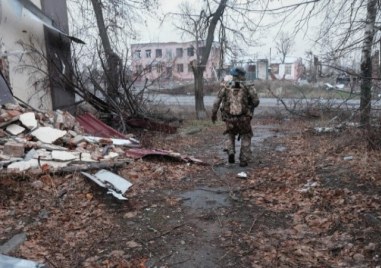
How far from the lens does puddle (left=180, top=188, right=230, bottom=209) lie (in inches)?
219

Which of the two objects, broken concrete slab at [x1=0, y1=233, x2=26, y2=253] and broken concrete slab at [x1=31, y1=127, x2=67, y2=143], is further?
broken concrete slab at [x1=31, y1=127, x2=67, y2=143]

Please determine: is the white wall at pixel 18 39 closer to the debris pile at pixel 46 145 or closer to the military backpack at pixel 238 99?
the debris pile at pixel 46 145

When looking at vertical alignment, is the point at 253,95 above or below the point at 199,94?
above

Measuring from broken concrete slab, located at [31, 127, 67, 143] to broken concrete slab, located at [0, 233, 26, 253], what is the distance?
3.54 m

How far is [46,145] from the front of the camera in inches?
298

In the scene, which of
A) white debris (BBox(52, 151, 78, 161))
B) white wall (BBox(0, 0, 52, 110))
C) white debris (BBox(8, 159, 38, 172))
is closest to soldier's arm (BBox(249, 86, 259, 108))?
white debris (BBox(52, 151, 78, 161))

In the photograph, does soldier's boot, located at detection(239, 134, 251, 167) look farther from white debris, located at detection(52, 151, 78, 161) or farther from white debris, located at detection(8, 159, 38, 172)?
white debris, located at detection(8, 159, 38, 172)

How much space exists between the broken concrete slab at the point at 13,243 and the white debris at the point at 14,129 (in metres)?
3.92

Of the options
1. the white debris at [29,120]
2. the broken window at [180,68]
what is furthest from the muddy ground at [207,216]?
the broken window at [180,68]

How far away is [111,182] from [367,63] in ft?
18.0

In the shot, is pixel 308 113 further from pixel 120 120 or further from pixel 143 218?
pixel 143 218

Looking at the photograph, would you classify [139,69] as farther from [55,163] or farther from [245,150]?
[55,163]

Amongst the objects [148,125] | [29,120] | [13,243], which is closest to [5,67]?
[29,120]

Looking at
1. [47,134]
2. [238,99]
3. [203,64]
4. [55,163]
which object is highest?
[203,64]
